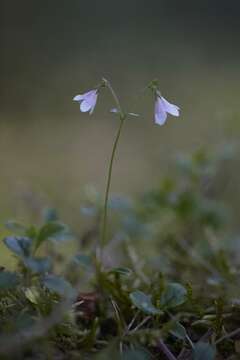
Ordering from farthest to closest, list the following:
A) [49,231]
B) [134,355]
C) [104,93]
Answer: [104,93], [49,231], [134,355]

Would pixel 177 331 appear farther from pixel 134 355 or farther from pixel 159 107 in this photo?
pixel 159 107

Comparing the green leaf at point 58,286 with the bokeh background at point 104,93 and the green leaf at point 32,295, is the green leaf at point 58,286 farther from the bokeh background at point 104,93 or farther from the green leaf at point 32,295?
the bokeh background at point 104,93

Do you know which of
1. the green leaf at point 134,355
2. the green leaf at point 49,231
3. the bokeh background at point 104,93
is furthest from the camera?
the bokeh background at point 104,93

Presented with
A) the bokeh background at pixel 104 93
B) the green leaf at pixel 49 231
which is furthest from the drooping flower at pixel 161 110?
the bokeh background at pixel 104 93

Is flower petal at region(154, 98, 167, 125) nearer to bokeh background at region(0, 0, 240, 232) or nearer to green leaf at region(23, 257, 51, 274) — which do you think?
green leaf at region(23, 257, 51, 274)

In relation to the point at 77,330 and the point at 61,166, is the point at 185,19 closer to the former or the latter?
the point at 61,166

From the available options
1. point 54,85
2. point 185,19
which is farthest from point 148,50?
point 54,85

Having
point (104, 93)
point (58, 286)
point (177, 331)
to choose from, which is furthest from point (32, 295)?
point (104, 93)
